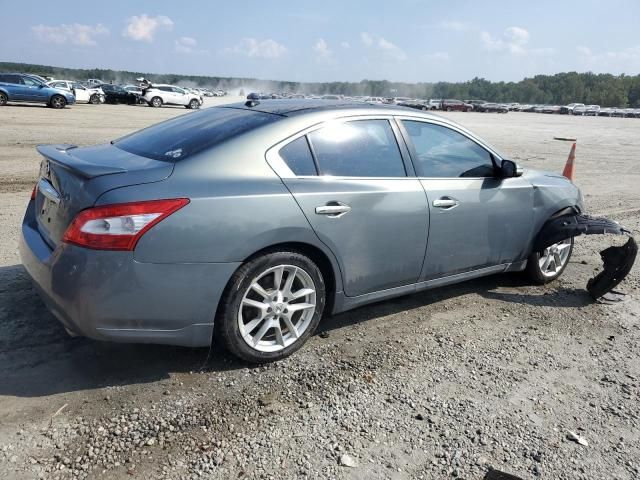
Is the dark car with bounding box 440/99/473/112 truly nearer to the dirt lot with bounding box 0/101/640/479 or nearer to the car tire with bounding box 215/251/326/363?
the dirt lot with bounding box 0/101/640/479

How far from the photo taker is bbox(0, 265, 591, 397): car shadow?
3121 mm

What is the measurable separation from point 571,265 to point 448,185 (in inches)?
106

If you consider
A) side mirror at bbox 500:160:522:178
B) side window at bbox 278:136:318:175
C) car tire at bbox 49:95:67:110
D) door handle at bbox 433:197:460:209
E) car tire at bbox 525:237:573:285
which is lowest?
car tire at bbox 49:95:67:110

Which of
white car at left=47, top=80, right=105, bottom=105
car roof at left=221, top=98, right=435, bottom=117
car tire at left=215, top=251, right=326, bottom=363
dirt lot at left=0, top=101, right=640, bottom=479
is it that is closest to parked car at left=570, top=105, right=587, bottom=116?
white car at left=47, top=80, right=105, bottom=105

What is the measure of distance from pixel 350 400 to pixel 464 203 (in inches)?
72.6

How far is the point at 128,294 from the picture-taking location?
285cm

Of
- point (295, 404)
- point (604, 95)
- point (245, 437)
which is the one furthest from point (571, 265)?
point (604, 95)

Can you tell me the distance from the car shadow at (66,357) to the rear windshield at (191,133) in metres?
1.28

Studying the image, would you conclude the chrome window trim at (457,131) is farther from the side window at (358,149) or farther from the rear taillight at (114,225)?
the rear taillight at (114,225)

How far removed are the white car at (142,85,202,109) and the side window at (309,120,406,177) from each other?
126 ft

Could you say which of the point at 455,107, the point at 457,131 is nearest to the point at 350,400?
the point at 457,131

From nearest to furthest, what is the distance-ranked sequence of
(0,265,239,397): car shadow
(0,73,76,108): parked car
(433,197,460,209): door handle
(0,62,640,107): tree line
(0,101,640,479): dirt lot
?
(0,101,640,479): dirt lot → (0,265,239,397): car shadow → (433,197,460,209): door handle → (0,73,76,108): parked car → (0,62,640,107): tree line

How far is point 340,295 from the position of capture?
12.0 ft

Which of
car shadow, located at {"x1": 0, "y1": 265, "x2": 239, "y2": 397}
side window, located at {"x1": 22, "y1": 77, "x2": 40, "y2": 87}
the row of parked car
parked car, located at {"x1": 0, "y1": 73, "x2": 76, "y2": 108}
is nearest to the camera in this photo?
car shadow, located at {"x1": 0, "y1": 265, "x2": 239, "y2": 397}
